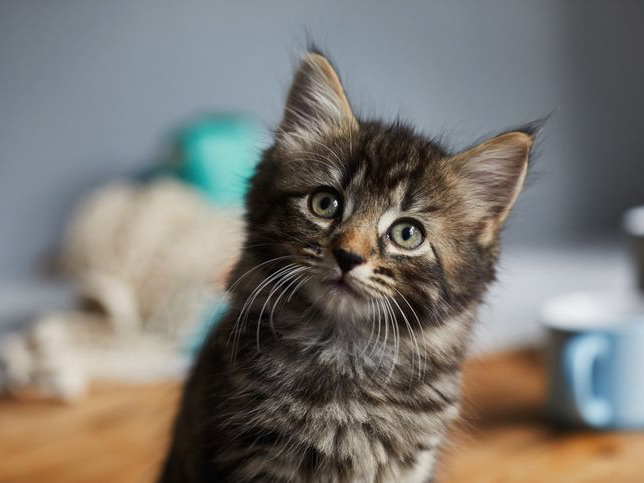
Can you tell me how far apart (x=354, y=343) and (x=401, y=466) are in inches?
6.3

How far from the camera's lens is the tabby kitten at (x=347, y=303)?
34.2 inches

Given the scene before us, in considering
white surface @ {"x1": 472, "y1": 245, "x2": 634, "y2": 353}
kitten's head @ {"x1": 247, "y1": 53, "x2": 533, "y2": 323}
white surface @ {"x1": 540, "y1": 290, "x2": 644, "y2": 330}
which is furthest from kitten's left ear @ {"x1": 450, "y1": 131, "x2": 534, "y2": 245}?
white surface @ {"x1": 472, "y1": 245, "x2": 634, "y2": 353}

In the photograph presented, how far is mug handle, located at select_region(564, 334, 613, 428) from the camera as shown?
51.4 inches

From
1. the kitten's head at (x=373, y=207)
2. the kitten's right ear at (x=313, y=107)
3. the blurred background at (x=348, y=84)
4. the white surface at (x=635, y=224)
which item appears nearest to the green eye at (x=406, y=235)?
the kitten's head at (x=373, y=207)

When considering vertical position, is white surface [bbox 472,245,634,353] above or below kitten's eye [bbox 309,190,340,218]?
below

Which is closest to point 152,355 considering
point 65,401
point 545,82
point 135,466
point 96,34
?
point 65,401

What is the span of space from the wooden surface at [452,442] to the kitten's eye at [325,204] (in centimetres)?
32

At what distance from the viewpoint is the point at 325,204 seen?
907mm

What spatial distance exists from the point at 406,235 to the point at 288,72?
56.4 inches

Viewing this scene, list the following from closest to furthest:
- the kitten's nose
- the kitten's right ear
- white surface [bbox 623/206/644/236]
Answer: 1. the kitten's nose
2. the kitten's right ear
3. white surface [bbox 623/206/644/236]

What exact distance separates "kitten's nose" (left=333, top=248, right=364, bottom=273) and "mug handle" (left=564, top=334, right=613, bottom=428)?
64 cm

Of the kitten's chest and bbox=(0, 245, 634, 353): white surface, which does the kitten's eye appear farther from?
bbox=(0, 245, 634, 353): white surface

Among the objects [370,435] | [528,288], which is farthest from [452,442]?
[528,288]

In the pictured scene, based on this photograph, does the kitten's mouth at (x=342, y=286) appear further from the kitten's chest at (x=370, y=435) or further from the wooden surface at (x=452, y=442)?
the wooden surface at (x=452, y=442)
